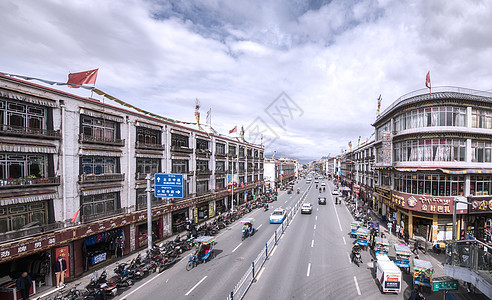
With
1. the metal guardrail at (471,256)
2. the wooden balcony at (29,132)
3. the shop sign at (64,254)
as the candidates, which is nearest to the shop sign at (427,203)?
the metal guardrail at (471,256)

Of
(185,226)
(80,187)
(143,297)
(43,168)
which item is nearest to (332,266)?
(143,297)

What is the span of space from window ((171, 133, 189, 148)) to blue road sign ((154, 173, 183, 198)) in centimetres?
962

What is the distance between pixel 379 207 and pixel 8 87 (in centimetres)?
4650

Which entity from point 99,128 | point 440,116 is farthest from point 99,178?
point 440,116

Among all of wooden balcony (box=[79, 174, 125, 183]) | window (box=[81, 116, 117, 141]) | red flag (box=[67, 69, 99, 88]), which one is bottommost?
wooden balcony (box=[79, 174, 125, 183])

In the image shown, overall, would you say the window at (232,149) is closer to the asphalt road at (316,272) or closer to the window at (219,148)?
the window at (219,148)

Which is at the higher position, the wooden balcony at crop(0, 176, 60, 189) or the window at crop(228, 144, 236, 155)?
the window at crop(228, 144, 236, 155)

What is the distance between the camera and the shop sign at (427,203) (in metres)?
23.5

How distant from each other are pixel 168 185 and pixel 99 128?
7.65 metres

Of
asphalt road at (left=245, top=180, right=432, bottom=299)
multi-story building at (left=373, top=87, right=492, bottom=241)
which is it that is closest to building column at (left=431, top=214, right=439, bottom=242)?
multi-story building at (left=373, top=87, right=492, bottom=241)

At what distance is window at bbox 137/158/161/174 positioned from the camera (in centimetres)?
2338

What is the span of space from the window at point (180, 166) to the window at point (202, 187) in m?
3.76

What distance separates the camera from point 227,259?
63.9ft

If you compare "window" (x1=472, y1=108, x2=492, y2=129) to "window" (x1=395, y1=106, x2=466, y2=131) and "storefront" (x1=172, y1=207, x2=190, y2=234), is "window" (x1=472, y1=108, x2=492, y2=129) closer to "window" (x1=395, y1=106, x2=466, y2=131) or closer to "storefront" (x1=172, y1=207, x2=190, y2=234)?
"window" (x1=395, y1=106, x2=466, y2=131)
